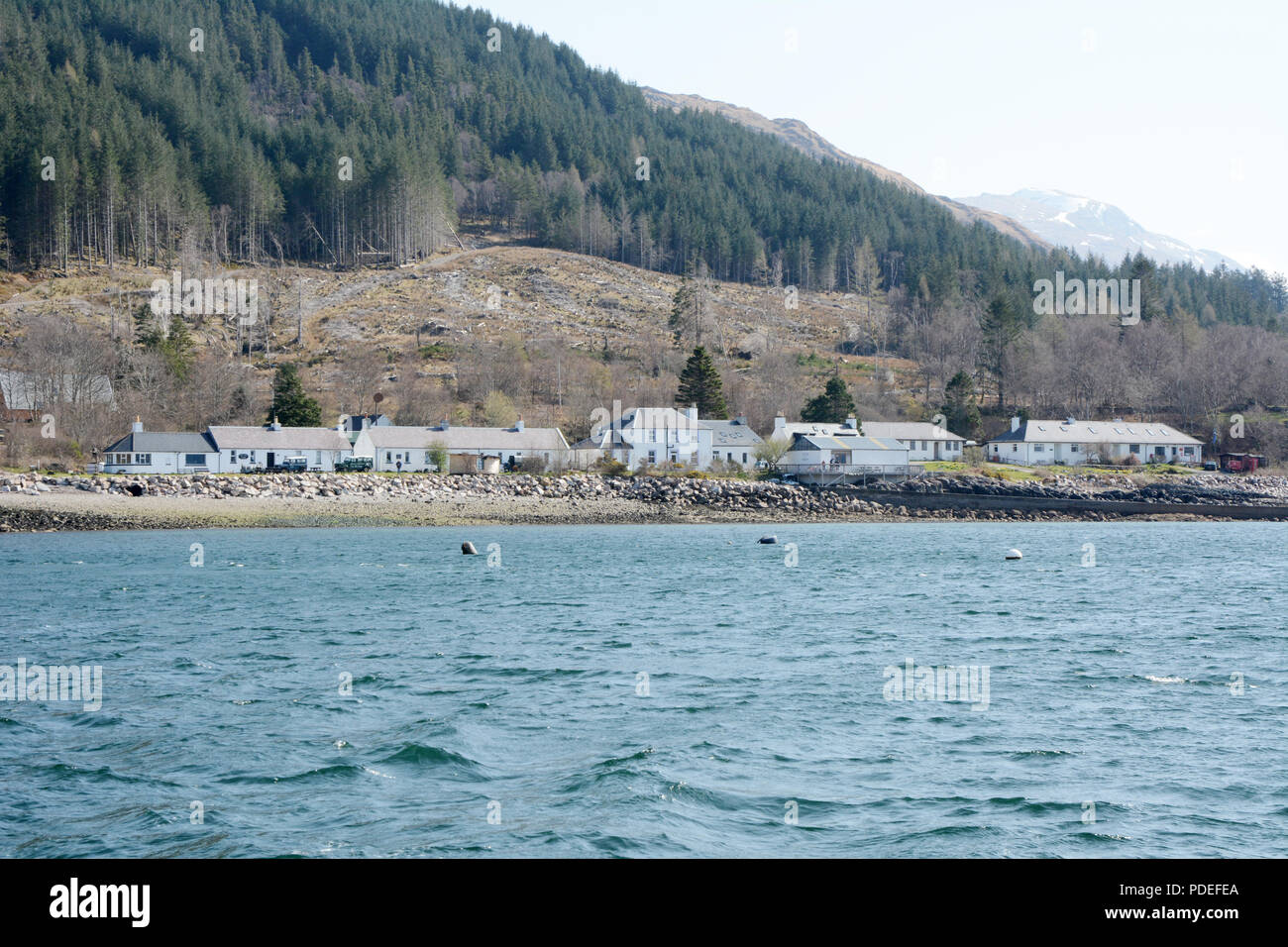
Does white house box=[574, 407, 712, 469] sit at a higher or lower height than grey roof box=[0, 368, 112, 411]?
lower

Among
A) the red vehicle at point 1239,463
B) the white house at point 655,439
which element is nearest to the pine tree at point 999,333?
the red vehicle at point 1239,463

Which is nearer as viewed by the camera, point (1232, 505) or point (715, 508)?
point (715, 508)

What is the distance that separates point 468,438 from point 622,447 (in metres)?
12.1

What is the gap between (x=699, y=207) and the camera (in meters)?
174

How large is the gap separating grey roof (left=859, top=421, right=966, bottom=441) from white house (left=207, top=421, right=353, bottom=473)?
44.1 m

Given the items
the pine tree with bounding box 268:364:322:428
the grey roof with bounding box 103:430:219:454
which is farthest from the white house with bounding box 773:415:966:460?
the grey roof with bounding box 103:430:219:454

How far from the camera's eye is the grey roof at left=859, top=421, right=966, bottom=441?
301 feet

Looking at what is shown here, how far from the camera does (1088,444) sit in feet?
308

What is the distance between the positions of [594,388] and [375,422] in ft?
80.7

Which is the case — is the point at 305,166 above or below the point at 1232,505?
above

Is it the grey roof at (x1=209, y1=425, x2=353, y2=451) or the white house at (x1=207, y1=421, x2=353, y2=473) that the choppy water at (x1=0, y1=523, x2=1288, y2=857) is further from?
the grey roof at (x1=209, y1=425, x2=353, y2=451)

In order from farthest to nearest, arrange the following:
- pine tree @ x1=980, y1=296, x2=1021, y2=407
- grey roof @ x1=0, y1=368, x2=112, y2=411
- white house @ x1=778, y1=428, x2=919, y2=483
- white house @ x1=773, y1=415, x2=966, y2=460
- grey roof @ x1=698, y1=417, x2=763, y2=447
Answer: pine tree @ x1=980, y1=296, x2=1021, y2=407, white house @ x1=773, y1=415, x2=966, y2=460, grey roof @ x1=698, y1=417, x2=763, y2=447, white house @ x1=778, y1=428, x2=919, y2=483, grey roof @ x1=0, y1=368, x2=112, y2=411
